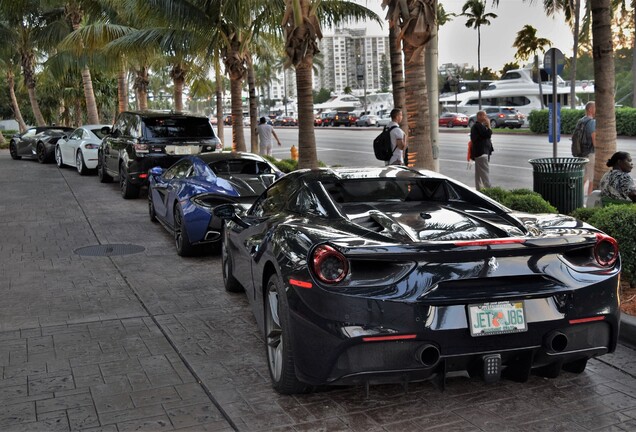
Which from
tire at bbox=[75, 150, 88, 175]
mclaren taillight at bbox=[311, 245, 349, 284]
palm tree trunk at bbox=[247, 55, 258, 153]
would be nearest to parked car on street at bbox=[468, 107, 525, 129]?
A: palm tree trunk at bbox=[247, 55, 258, 153]

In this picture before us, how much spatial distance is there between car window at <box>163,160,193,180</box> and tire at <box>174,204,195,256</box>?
21.7 inches

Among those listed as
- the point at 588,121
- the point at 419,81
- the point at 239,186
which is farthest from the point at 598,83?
the point at 239,186

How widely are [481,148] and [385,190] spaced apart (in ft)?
30.9

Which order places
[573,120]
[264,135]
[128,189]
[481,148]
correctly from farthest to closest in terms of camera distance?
[573,120], [264,135], [128,189], [481,148]

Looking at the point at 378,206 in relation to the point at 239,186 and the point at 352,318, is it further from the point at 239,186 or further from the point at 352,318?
the point at 239,186

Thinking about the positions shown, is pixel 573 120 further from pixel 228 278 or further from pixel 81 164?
pixel 228 278

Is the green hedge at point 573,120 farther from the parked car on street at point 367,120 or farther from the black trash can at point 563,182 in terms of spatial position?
the parked car on street at point 367,120

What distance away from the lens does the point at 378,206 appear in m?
5.16

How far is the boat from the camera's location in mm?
53594

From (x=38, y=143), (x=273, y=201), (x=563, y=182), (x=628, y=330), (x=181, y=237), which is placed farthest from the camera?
(x=38, y=143)

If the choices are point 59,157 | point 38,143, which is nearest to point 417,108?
point 59,157

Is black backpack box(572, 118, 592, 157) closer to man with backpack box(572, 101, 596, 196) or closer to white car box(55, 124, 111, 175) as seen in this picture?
man with backpack box(572, 101, 596, 196)

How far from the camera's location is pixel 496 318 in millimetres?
4016

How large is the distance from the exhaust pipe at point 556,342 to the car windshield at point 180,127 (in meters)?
12.2
